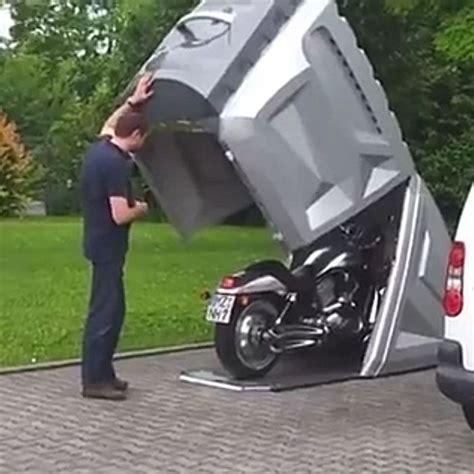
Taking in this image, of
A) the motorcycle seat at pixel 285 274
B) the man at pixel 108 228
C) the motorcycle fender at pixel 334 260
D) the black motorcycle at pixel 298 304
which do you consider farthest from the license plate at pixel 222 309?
the motorcycle fender at pixel 334 260

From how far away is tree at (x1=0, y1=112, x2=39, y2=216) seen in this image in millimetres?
36438

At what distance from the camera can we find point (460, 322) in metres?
8.09

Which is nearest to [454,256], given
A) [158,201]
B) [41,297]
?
[158,201]

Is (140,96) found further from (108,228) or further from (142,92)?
(108,228)

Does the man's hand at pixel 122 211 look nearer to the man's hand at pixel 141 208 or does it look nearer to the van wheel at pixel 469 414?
the man's hand at pixel 141 208

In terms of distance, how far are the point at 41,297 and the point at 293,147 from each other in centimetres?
658

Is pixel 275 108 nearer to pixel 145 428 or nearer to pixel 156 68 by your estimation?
pixel 156 68

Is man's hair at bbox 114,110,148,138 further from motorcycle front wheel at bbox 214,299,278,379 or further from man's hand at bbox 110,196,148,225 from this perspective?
motorcycle front wheel at bbox 214,299,278,379

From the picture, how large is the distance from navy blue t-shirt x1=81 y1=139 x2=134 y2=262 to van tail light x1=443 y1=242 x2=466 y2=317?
2520 mm

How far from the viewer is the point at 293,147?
32.9 ft

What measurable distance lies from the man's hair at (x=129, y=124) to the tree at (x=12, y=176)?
87.2ft

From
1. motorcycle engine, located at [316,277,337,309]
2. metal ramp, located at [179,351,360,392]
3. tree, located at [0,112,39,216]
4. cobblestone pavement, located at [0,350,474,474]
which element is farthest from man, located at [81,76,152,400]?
tree, located at [0,112,39,216]

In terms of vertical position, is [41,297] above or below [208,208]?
below

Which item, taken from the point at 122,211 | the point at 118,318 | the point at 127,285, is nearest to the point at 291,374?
the point at 118,318
